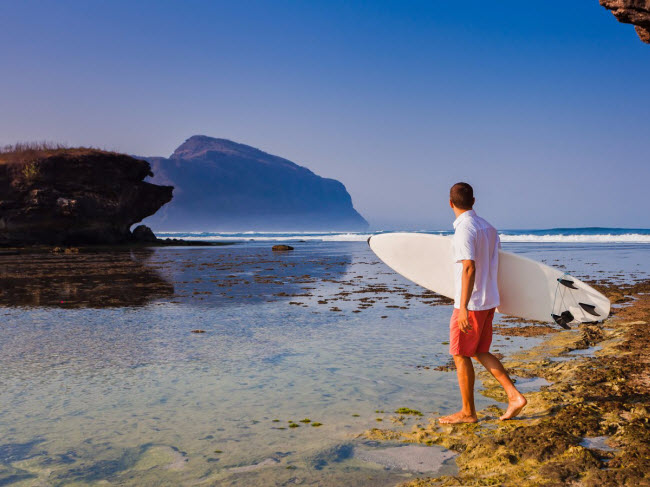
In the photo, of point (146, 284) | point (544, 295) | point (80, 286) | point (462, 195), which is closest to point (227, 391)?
point (462, 195)

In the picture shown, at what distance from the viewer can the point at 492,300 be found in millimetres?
4207

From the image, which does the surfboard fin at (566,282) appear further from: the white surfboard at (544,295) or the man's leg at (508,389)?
the man's leg at (508,389)

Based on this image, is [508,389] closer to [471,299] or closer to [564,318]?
[471,299]

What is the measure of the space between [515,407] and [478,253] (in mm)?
1329

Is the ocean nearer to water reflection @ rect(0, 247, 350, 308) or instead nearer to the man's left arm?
water reflection @ rect(0, 247, 350, 308)

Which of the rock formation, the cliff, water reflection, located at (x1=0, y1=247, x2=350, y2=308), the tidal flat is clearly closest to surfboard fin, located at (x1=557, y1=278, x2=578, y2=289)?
the tidal flat

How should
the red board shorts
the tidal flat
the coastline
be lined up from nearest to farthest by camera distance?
the coastline < the tidal flat < the red board shorts

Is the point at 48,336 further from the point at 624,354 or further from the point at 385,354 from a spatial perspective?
the point at 624,354

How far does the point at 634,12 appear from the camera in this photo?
240 inches

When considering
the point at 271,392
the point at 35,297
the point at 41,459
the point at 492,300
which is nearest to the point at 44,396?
the point at 41,459

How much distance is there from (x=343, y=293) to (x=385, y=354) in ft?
20.8

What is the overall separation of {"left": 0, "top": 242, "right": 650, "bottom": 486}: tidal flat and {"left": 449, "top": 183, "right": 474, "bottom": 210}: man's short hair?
1.86 meters

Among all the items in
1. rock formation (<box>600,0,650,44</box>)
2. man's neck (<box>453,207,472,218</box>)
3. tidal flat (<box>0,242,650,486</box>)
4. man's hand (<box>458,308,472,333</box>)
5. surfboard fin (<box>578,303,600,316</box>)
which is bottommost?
tidal flat (<box>0,242,650,486</box>)

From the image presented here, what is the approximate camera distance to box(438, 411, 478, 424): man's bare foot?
4.05 meters
